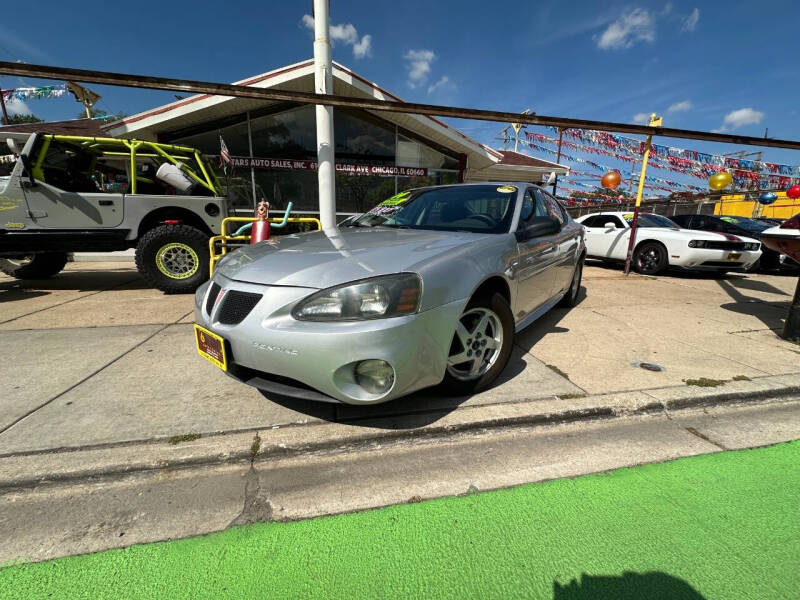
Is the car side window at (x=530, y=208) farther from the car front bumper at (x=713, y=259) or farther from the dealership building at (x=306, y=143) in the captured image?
the dealership building at (x=306, y=143)

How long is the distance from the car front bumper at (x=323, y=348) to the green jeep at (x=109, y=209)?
388 cm

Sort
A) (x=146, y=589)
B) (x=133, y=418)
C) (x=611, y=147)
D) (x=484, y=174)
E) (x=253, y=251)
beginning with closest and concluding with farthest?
(x=146, y=589), (x=133, y=418), (x=253, y=251), (x=484, y=174), (x=611, y=147)

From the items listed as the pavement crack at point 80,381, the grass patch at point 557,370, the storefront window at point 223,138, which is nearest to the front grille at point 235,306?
the pavement crack at point 80,381

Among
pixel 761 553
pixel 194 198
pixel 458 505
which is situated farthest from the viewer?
pixel 194 198

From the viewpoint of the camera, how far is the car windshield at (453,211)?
2.69 m

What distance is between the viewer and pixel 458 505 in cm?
148

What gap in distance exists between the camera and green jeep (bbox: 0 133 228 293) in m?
4.61

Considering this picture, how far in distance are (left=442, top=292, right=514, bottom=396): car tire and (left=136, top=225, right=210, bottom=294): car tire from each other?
4.32 metres

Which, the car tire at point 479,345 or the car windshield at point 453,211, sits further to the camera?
the car windshield at point 453,211

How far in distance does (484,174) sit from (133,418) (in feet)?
41.9

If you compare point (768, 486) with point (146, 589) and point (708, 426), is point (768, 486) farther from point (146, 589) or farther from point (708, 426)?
point (146, 589)

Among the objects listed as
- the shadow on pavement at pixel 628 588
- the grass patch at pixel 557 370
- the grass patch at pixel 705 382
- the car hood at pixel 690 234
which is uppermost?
the car hood at pixel 690 234

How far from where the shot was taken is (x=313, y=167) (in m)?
9.92

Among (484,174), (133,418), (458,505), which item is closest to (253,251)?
(133,418)
